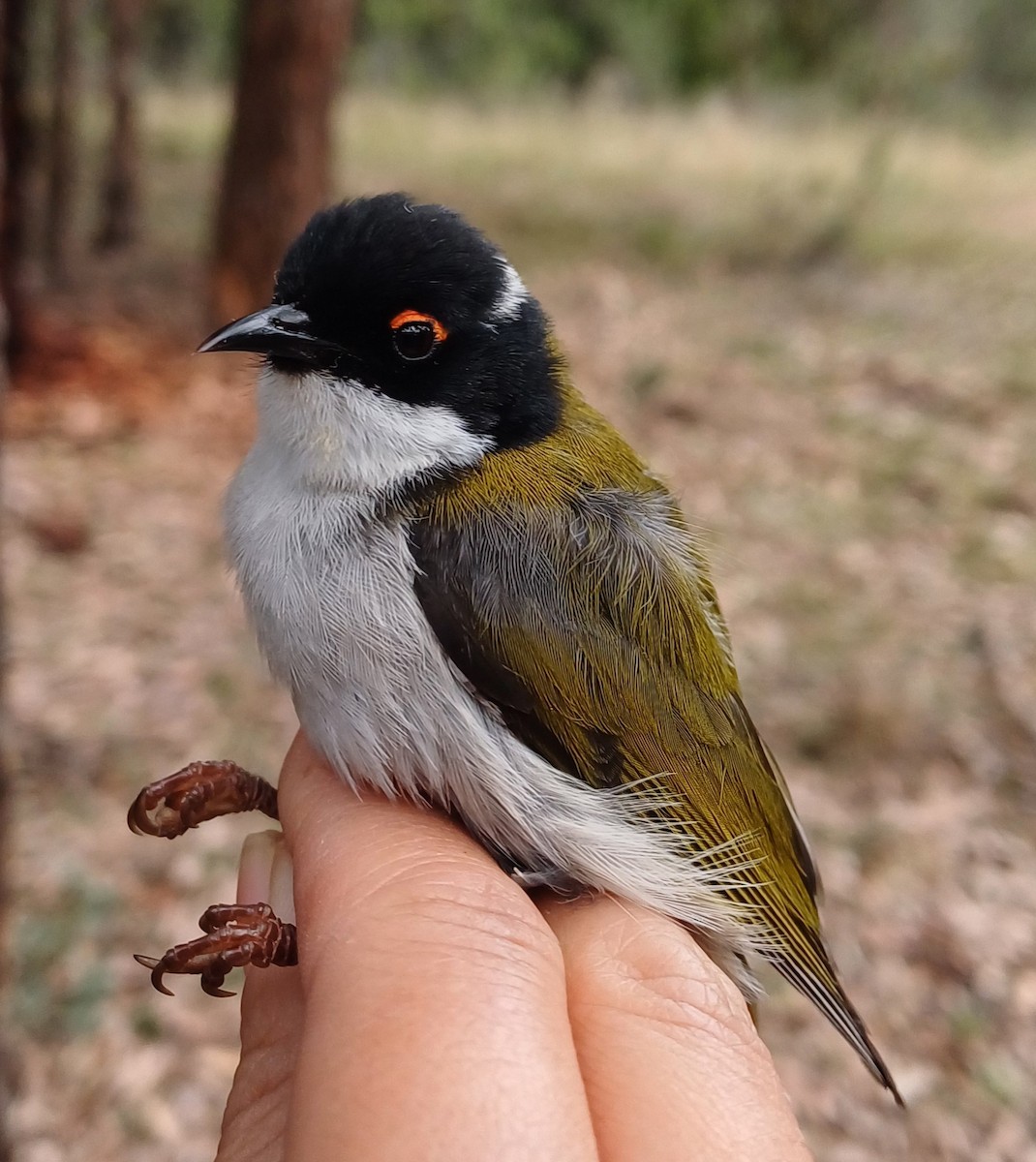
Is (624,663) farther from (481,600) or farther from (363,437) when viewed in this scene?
(363,437)

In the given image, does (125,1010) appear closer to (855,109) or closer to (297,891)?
(297,891)

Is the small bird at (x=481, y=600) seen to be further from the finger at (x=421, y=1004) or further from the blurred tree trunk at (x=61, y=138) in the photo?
the blurred tree trunk at (x=61, y=138)

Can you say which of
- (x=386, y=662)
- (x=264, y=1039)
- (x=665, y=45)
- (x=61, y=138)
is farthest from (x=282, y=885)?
(x=665, y=45)

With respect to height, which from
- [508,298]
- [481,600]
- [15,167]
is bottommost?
[15,167]

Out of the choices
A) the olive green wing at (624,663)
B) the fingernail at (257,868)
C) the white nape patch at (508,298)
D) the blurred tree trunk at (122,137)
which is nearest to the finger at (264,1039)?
the fingernail at (257,868)

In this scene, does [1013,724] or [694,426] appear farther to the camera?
[694,426]

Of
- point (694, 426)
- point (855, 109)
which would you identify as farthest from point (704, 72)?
point (694, 426)
